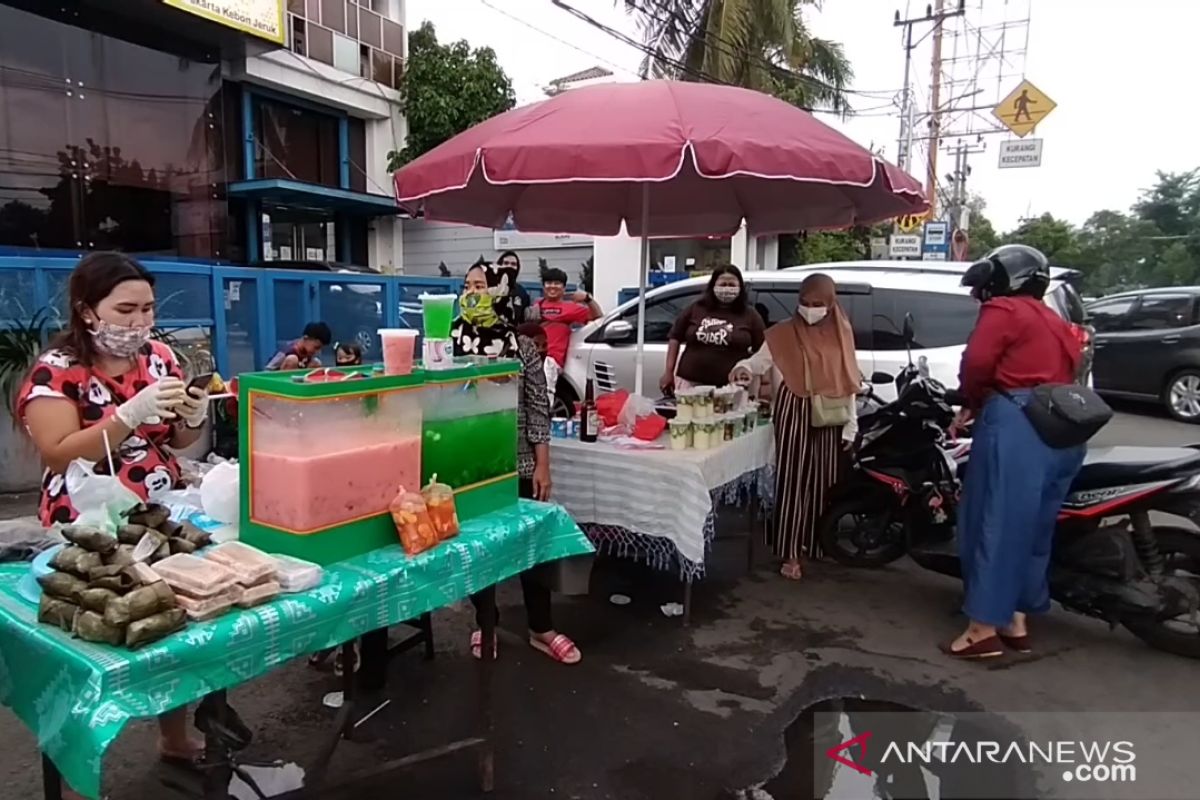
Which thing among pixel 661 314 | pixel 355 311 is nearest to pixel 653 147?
pixel 661 314

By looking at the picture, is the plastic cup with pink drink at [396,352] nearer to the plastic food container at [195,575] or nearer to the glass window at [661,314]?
the plastic food container at [195,575]

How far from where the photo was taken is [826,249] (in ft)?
62.4

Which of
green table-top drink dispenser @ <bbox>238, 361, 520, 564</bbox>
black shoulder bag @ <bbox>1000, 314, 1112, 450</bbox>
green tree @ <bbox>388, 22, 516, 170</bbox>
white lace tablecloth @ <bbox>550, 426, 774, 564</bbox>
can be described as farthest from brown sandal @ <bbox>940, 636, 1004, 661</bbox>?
green tree @ <bbox>388, 22, 516, 170</bbox>

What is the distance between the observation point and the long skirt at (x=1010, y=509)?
123 inches

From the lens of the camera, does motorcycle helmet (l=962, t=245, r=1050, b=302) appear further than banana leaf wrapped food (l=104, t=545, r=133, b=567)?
Yes

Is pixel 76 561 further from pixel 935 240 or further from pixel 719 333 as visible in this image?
pixel 935 240

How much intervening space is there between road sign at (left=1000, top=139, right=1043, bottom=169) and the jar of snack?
14.0 metres

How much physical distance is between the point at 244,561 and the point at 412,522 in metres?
0.40

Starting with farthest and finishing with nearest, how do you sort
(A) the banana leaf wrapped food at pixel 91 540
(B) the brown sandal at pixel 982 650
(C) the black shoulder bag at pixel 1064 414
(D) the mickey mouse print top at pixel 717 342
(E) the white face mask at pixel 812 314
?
(D) the mickey mouse print top at pixel 717 342, (E) the white face mask at pixel 812 314, (B) the brown sandal at pixel 982 650, (C) the black shoulder bag at pixel 1064 414, (A) the banana leaf wrapped food at pixel 91 540

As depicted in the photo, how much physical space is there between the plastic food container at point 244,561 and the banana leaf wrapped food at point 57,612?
26cm

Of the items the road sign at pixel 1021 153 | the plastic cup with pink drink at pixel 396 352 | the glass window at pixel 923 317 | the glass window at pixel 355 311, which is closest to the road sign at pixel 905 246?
the road sign at pixel 1021 153

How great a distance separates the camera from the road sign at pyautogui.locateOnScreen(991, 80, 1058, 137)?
1255 centimetres

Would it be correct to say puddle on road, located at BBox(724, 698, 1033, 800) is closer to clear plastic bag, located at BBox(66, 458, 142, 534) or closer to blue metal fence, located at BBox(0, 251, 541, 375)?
clear plastic bag, located at BBox(66, 458, 142, 534)

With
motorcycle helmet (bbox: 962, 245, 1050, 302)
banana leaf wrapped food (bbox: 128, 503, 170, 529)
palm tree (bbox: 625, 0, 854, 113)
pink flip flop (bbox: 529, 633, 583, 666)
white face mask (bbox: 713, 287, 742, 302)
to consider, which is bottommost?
pink flip flop (bbox: 529, 633, 583, 666)
